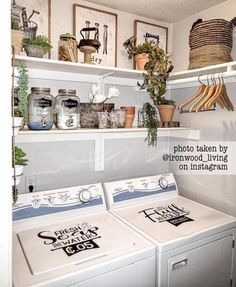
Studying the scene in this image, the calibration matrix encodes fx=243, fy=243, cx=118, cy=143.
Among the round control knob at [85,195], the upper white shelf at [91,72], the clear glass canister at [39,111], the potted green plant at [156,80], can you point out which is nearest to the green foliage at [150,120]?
the potted green plant at [156,80]

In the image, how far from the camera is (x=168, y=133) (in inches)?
93.0

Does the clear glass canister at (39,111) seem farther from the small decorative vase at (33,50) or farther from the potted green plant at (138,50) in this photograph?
the potted green plant at (138,50)

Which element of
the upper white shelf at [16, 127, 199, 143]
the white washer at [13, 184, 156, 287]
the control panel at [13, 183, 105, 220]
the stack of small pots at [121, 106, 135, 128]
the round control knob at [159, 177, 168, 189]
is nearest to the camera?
the white washer at [13, 184, 156, 287]

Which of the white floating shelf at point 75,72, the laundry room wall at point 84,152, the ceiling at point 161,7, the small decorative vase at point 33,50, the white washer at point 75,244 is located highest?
the ceiling at point 161,7

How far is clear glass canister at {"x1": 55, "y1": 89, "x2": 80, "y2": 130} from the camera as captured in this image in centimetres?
148

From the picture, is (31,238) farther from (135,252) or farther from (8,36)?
(8,36)

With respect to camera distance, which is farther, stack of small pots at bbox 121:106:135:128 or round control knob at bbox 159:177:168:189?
round control knob at bbox 159:177:168:189

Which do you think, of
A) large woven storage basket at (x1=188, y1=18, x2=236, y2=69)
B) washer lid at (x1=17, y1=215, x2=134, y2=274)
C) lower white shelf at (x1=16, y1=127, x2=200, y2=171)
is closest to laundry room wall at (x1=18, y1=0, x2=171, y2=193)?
lower white shelf at (x1=16, y1=127, x2=200, y2=171)

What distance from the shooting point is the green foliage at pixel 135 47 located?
184cm

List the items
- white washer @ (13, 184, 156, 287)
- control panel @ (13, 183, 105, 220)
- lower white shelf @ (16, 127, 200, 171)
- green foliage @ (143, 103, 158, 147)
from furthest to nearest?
green foliage @ (143, 103, 158, 147) → lower white shelf @ (16, 127, 200, 171) → control panel @ (13, 183, 105, 220) → white washer @ (13, 184, 156, 287)

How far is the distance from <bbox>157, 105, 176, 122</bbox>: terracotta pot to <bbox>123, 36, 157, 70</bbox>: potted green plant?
36 centimetres

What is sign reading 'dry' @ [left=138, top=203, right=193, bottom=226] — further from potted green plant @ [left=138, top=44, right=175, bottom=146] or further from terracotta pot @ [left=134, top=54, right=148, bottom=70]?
terracotta pot @ [left=134, top=54, right=148, bottom=70]

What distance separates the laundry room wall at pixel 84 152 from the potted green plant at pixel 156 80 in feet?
0.68

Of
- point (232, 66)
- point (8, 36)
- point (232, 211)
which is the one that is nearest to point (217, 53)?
point (232, 66)
